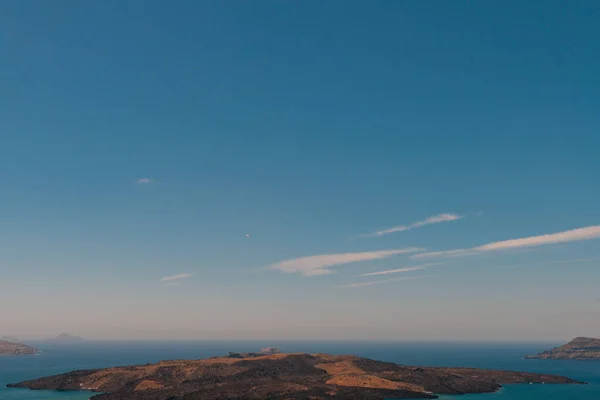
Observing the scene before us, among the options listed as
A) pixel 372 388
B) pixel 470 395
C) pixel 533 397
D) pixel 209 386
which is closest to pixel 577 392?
pixel 533 397

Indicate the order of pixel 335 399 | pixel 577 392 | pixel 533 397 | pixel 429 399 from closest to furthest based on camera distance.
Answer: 1. pixel 335 399
2. pixel 429 399
3. pixel 533 397
4. pixel 577 392

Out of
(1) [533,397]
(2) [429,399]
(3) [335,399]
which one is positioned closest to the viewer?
(3) [335,399]

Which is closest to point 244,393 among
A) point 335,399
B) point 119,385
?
point 335,399

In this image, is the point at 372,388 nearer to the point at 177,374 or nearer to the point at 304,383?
the point at 304,383

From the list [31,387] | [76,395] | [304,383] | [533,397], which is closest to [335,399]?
[304,383]

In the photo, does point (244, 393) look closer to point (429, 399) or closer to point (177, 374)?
point (177, 374)

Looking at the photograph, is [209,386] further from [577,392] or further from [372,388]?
[577,392]

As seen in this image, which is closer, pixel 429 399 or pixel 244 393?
pixel 244 393
